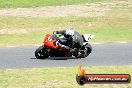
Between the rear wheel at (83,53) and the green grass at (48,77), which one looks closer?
the green grass at (48,77)

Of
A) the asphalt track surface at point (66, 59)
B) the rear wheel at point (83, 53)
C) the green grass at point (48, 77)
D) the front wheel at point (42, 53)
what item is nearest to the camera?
the green grass at point (48, 77)

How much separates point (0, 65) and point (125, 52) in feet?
23.0

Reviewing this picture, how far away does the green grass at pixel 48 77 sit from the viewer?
18031 mm

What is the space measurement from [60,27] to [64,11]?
198 inches

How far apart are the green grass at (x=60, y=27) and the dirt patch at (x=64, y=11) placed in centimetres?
137

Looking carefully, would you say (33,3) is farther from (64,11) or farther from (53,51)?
(53,51)

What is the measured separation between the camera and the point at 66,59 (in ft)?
78.5

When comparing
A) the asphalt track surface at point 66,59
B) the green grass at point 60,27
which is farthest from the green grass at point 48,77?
the green grass at point 60,27

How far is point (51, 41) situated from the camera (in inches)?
935

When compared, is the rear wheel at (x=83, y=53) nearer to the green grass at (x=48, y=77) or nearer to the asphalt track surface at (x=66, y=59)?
the asphalt track surface at (x=66, y=59)

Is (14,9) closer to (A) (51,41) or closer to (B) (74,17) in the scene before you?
(B) (74,17)

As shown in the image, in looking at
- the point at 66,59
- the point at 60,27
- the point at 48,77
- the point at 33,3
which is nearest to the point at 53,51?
the point at 66,59

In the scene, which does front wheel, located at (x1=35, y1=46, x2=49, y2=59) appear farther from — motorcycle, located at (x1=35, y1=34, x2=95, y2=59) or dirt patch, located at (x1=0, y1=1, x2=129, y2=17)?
dirt patch, located at (x1=0, y1=1, x2=129, y2=17)

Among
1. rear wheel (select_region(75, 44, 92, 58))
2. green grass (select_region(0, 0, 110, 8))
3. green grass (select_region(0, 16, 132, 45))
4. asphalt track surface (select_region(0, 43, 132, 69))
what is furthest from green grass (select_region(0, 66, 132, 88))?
green grass (select_region(0, 0, 110, 8))
